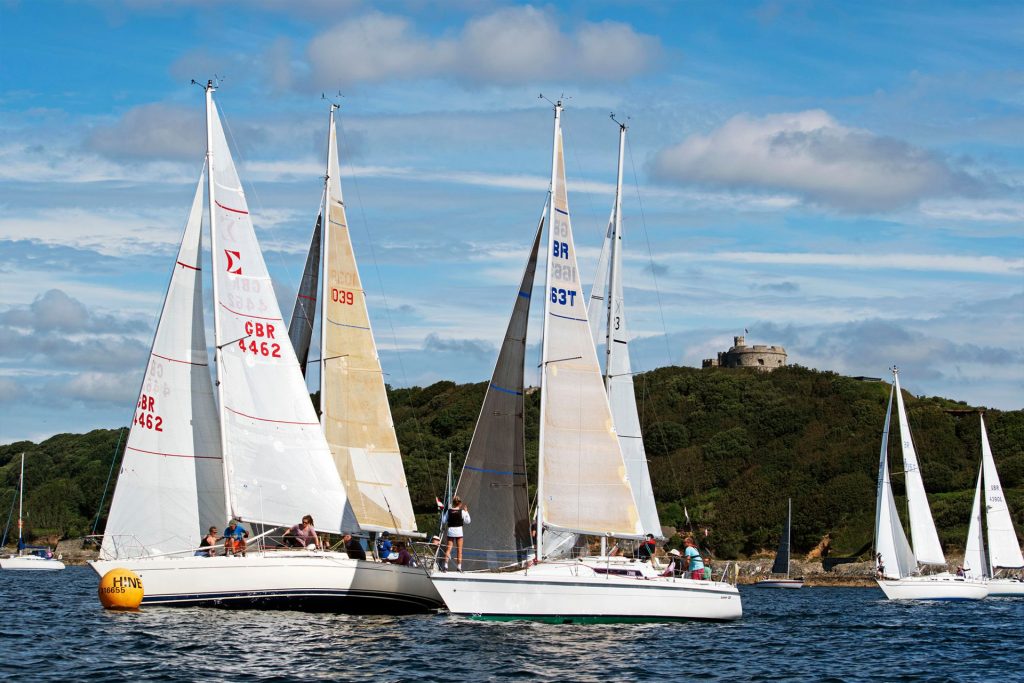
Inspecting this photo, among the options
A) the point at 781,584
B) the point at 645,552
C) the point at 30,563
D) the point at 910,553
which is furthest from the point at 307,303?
the point at 30,563

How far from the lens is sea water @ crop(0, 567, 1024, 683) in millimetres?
22469

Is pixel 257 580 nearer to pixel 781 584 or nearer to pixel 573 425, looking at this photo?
pixel 573 425

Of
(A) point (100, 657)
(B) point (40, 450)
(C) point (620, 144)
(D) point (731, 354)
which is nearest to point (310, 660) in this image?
(A) point (100, 657)

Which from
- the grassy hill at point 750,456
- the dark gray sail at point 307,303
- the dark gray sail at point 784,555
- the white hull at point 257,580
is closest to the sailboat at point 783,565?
the dark gray sail at point 784,555

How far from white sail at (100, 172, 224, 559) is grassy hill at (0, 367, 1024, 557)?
4029 centimetres

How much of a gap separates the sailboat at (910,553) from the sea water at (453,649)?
49.5ft

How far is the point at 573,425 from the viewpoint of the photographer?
30422mm

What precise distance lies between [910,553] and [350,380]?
91.8 feet

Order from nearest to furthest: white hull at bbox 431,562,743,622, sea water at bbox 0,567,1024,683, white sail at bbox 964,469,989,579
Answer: sea water at bbox 0,567,1024,683 < white hull at bbox 431,562,743,622 < white sail at bbox 964,469,989,579

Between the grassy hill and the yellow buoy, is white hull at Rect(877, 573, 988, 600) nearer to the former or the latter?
the grassy hill

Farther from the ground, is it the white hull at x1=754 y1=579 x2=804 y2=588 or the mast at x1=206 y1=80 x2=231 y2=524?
the mast at x1=206 y1=80 x2=231 y2=524

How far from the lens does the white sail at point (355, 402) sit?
3412cm

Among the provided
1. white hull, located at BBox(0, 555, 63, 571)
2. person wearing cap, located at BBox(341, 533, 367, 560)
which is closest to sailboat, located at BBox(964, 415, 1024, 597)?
person wearing cap, located at BBox(341, 533, 367, 560)

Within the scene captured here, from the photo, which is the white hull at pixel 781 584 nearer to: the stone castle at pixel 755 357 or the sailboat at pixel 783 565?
the sailboat at pixel 783 565
